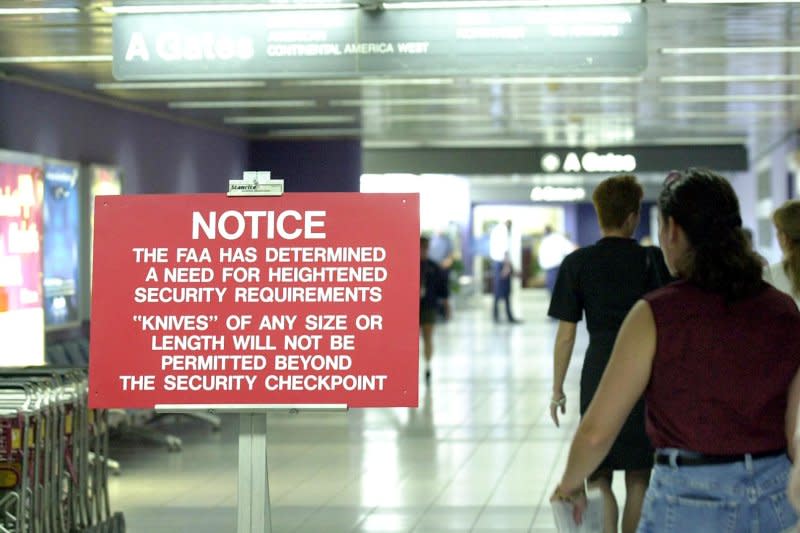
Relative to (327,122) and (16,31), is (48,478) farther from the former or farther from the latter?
(327,122)

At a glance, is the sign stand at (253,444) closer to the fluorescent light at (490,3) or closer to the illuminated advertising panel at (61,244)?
the fluorescent light at (490,3)

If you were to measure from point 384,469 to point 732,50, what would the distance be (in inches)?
147

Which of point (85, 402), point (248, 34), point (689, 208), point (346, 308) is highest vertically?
point (248, 34)

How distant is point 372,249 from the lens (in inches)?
205

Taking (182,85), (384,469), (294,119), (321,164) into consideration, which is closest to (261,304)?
(384,469)

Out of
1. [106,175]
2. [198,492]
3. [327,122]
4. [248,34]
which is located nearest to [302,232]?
[248,34]

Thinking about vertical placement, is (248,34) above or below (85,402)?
above

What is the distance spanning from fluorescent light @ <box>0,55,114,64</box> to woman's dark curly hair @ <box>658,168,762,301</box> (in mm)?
7733

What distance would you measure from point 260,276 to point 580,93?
8411 millimetres

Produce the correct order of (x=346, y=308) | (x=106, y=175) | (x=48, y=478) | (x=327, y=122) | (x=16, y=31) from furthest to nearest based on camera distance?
(x=327, y=122) → (x=106, y=175) → (x=16, y=31) → (x=48, y=478) → (x=346, y=308)

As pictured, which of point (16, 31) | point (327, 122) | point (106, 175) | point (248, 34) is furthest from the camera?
point (327, 122)

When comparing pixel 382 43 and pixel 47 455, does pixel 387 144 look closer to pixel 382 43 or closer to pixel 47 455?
pixel 382 43

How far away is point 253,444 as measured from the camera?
521 cm

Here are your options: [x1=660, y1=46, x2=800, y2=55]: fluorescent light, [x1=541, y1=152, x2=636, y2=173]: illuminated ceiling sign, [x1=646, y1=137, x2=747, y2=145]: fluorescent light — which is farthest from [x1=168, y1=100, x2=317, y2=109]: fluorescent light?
[x1=646, y1=137, x2=747, y2=145]: fluorescent light
